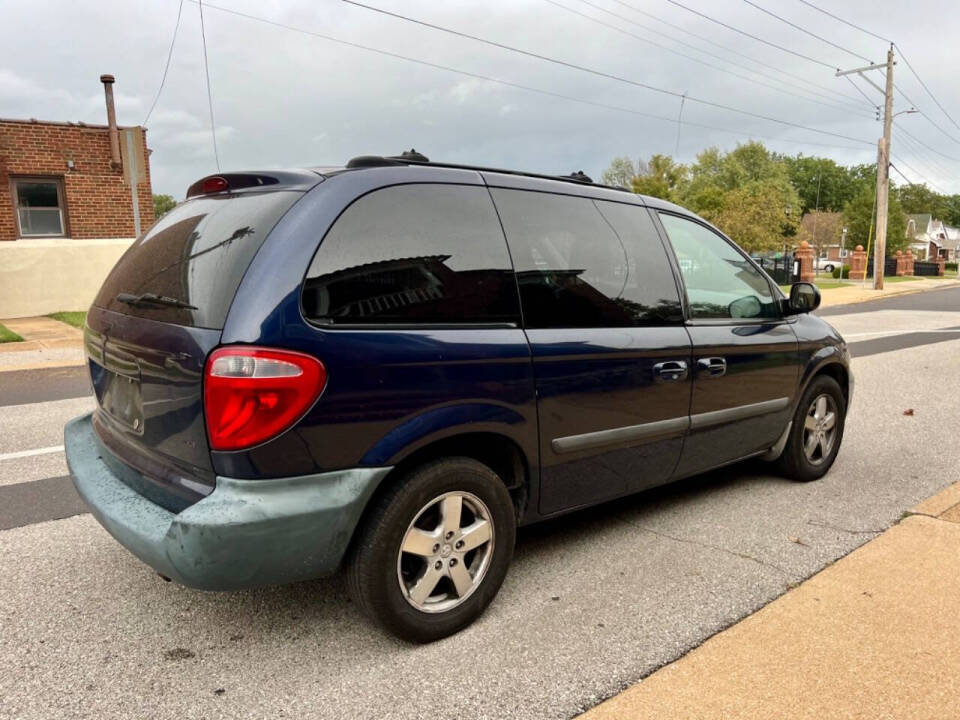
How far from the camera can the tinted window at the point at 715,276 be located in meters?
3.87

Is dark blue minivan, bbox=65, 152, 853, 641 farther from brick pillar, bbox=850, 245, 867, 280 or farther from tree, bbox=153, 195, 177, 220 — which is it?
brick pillar, bbox=850, 245, 867, 280

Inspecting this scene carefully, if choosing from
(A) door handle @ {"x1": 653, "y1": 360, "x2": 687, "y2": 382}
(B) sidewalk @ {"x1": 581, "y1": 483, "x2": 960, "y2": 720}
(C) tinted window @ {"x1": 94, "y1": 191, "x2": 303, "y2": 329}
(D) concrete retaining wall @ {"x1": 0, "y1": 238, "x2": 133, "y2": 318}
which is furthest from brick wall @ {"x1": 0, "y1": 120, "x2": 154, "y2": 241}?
(B) sidewalk @ {"x1": 581, "y1": 483, "x2": 960, "y2": 720}

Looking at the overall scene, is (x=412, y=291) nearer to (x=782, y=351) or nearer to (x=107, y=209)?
(x=782, y=351)

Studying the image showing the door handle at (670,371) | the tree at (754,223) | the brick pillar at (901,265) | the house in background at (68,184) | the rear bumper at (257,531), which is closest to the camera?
the rear bumper at (257,531)

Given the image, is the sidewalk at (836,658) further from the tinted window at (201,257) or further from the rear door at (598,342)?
the tinted window at (201,257)

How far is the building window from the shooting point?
1587 cm

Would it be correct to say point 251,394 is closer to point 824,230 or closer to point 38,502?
point 38,502

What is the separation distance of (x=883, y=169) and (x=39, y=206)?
31.3 m

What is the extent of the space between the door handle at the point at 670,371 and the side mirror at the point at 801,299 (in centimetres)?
120

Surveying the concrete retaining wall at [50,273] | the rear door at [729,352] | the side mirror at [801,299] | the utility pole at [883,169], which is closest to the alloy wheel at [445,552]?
the rear door at [729,352]

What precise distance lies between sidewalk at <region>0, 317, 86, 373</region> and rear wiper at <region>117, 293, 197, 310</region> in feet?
23.1

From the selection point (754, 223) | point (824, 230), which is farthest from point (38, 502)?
point (824, 230)

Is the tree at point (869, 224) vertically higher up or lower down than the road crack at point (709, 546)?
higher up

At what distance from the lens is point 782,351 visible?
14.0ft
